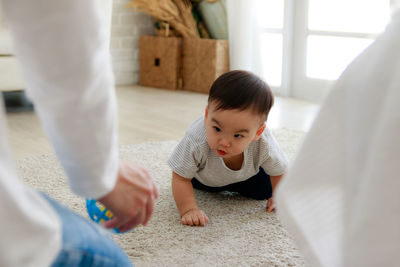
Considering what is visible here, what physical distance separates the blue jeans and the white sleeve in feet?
0.10

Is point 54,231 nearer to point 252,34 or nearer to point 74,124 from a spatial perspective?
point 74,124

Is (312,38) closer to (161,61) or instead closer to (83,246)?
(161,61)

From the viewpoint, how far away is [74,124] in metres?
0.42

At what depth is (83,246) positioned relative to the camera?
1.38 feet

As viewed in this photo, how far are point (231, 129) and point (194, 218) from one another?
0.23 metres

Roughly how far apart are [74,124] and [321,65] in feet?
9.38

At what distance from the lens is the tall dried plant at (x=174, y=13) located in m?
3.47

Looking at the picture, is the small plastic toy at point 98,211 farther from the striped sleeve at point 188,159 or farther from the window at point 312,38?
the window at point 312,38

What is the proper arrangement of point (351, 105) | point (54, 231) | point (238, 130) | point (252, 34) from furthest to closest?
point (252, 34), point (238, 130), point (351, 105), point (54, 231)

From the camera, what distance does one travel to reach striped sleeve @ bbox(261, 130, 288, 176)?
1.33m

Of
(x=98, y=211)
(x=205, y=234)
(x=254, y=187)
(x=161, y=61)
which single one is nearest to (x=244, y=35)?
(x=161, y=61)

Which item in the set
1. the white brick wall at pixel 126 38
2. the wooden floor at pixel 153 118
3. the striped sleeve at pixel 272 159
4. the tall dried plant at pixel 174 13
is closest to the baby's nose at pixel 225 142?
the striped sleeve at pixel 272 159

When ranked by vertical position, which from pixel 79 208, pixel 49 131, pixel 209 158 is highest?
pixel 49 131

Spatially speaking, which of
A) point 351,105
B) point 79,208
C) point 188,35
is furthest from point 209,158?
point 188,35
